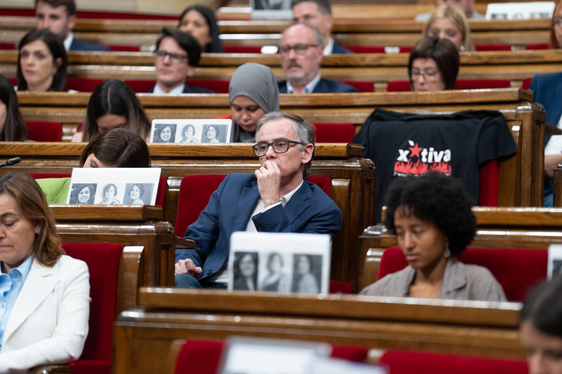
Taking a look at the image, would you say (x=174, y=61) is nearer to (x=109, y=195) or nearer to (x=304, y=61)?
(x=304, y=61)

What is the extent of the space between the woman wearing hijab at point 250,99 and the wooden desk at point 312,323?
104 cm

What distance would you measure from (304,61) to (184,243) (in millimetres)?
1139

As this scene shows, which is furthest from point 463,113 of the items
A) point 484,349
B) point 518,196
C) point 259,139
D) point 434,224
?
point 484,349

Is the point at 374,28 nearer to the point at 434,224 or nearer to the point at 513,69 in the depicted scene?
the point at 513,69

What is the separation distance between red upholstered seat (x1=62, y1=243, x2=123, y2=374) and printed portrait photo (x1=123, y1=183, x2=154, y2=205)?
7.8 inches

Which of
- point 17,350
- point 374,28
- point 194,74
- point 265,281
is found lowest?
point 17,350

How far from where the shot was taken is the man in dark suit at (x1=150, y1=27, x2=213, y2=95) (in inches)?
102

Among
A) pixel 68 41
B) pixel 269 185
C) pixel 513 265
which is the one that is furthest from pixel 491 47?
pixel 513 265

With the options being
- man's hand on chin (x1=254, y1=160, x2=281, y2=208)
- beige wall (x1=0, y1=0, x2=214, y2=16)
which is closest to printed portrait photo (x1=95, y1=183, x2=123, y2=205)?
man's hand on chin (x1=254, y1=160, x2=281, y2=208)

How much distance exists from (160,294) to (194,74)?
1.87 m

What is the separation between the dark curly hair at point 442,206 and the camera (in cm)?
110

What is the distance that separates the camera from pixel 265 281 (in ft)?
3.46

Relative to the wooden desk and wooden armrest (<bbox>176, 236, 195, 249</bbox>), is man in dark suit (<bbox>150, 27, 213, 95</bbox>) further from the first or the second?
the wooden desk

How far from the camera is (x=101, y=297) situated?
1338 mm
